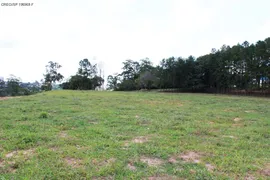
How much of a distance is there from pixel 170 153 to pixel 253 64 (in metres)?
28.8

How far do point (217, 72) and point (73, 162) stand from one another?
34131mm

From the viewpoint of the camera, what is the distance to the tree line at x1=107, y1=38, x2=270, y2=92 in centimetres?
2634

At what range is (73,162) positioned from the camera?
2.98m

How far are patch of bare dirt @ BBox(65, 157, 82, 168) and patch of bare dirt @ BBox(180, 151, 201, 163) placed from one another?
5.80 ft

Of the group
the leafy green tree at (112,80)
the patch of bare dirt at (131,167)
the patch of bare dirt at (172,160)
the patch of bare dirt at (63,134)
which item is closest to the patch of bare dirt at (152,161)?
the patch of bare dirt at (172,160)

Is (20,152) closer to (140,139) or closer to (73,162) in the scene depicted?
(73,162)

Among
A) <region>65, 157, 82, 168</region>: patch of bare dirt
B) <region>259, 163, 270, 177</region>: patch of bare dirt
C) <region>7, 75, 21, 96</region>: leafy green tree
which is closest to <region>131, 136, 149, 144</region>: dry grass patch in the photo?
<region>65, 157, 82, 168</region>: patch of bare dirt

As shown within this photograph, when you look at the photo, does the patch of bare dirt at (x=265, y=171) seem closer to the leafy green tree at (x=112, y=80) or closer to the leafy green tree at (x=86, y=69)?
the leafy green tree at (x=86, y=69)

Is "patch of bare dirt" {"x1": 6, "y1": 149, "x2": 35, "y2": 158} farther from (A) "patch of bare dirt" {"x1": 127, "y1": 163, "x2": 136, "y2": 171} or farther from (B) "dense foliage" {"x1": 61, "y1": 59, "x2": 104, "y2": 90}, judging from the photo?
(B) "dense foliage" {"x1": 61, "y1": 59, "x2": 104, "y2": 90}

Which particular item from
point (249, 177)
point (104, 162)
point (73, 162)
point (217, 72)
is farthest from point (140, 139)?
point (217, 72)

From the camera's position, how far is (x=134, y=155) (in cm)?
331

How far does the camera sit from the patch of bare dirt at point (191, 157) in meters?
3.19

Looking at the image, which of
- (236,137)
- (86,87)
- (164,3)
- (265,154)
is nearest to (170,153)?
(265,154)

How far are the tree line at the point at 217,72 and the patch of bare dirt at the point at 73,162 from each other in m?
28.9
